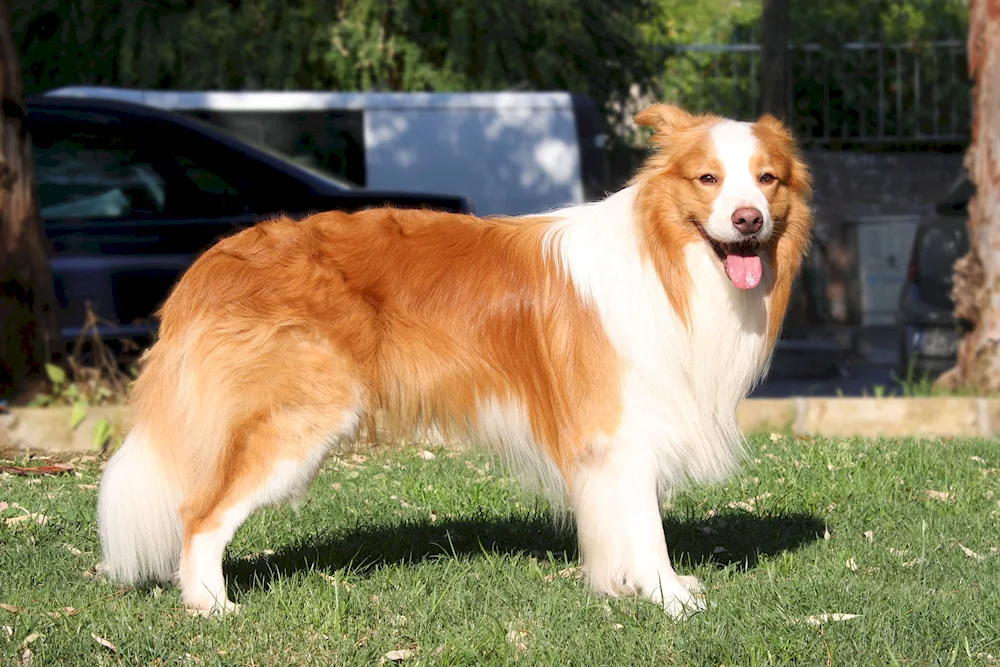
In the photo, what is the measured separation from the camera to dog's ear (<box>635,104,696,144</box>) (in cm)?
480

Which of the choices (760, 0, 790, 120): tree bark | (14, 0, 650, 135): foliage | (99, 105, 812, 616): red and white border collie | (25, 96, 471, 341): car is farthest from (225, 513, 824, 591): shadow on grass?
(14, 0, 650, 135): foliage

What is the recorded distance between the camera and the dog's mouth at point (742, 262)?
4.48 meters

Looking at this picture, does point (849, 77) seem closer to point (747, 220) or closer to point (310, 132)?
point (310, 132)

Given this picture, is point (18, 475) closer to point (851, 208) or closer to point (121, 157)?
point (121, 157)

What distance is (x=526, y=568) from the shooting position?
501 cm

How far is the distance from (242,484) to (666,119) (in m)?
2.15

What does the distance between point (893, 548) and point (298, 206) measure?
18.8 ft

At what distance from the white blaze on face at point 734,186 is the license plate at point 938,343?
6.31m

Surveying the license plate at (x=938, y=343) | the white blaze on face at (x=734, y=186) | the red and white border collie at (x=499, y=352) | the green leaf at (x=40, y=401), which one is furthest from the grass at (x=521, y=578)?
the license plate at (x=938, y=343)

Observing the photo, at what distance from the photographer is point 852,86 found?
18.3 meters

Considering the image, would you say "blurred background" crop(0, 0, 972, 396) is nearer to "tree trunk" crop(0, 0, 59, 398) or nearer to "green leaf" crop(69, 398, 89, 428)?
"tree trunk" crop(0, 0, 59, 398)

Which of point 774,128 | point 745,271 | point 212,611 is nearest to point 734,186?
point 745,271

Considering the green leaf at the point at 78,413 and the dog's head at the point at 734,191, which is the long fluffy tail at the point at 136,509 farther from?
the green leaf at the point at 78,413

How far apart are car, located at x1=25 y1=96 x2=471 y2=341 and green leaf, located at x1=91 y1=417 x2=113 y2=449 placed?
2293mm
